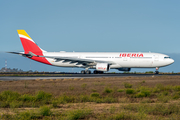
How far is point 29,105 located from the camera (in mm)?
15055

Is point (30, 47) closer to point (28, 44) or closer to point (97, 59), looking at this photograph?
point (28, 44)

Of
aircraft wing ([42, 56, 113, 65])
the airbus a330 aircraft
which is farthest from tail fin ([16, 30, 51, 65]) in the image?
aircraft wing ([42, 56, 113, 65])

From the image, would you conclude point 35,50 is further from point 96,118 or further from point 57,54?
point 96,118

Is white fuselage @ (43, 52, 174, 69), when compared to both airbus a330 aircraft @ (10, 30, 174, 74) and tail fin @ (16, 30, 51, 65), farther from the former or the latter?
tail fin @ (16, 30, 51, 65)

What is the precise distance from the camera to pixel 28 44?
2157 inches

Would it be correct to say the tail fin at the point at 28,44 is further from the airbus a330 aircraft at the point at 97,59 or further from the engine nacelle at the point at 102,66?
the engine nacelle at the point at 102,66

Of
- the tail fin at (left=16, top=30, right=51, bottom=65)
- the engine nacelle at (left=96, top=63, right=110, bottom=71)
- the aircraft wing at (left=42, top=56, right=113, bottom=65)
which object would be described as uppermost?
the tail fin at (left=16, top=30, right=51, bottom=65)

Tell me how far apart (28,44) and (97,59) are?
16.7 metres

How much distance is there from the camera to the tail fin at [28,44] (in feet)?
178

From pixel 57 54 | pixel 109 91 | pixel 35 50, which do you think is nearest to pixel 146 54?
pixel 57 54

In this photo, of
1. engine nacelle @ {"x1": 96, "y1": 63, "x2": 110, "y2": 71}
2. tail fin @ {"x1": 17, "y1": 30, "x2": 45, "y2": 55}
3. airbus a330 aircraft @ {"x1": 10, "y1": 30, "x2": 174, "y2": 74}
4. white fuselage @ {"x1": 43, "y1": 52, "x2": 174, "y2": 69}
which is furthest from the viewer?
tail fin @ {"x1": 17, "y1": 30, "x2": 45, "y2": 55}

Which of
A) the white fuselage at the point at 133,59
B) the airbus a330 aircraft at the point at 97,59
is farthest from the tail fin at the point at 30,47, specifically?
the white fuselage at the point at 133,59

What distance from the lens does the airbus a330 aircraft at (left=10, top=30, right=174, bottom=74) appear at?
155 feet

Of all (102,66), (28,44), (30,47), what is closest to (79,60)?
(102,66)
